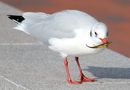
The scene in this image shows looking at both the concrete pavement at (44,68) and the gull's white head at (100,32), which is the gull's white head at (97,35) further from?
the concrete pavement at (44,68)

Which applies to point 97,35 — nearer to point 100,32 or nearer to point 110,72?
point 100,32

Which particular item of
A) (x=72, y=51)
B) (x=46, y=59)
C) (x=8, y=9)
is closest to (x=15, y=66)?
(x=46, y=59)

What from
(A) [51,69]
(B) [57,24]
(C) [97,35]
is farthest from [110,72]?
(C) [97,35]

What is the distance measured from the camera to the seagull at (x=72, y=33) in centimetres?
748

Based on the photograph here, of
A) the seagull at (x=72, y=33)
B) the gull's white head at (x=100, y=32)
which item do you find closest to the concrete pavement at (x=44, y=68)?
the seagull at (x=72, y=33)

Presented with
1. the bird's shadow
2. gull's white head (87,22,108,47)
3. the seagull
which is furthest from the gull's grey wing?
the bird's shadow

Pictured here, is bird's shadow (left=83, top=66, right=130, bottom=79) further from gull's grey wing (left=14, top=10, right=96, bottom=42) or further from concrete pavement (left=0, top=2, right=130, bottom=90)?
gull's grey wing (left=14, top=10, right=96, bottom=42)

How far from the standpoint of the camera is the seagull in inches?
295

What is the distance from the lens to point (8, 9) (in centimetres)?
1203

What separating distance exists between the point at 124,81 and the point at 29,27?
1397mm

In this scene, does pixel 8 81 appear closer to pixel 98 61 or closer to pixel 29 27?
pixel 29 27

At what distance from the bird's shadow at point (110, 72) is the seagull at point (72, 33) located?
0.39 m

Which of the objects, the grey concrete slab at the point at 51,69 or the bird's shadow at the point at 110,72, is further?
the bird's shadow at the point at 110,72

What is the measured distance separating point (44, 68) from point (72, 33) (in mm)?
1146
